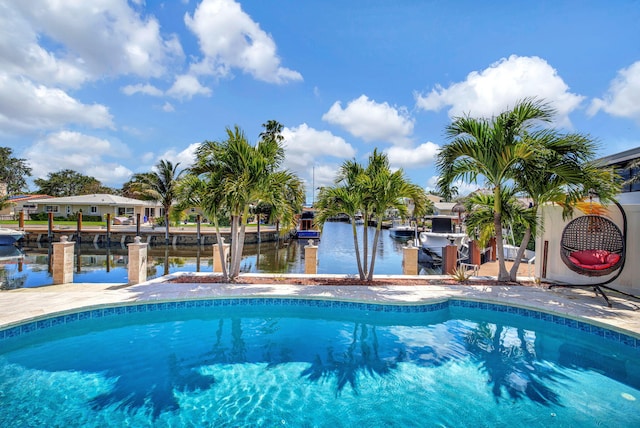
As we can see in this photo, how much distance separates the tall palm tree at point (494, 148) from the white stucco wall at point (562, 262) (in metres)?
1.48

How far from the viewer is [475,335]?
6207mm

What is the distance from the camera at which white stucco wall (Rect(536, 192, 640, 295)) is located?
797cm

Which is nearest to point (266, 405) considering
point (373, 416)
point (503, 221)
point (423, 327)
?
point (373, 416)

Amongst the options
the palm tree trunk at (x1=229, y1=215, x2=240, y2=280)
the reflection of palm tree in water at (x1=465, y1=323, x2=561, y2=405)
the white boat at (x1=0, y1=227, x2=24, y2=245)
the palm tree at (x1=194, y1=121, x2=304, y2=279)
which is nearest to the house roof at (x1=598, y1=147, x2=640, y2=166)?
the reflection of palm tree in water at (x1=465, y1=323, x2=561, y2=405)

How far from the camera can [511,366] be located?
4.94 meters

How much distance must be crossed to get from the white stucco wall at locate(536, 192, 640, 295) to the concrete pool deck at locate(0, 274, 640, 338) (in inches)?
18.7

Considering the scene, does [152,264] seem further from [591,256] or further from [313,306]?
[591,256]

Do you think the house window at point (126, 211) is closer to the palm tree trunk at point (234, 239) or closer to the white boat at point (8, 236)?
the white boat at point (8, 236)

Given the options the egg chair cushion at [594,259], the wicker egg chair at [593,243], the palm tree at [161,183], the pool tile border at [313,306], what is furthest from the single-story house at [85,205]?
the egg chair cushion at [594,259]

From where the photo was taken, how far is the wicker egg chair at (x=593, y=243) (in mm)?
7679

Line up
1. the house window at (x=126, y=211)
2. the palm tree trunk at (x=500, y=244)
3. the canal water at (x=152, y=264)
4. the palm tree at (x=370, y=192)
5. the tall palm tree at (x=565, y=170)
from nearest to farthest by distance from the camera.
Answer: the tall palm tree at (x=565, y=170) < the palm tree at (x=370, y=192) < the palm tree trunk at (x=500, y=244) < the canal water at (x=152, y=264) < the house window at (x=126, y=211)

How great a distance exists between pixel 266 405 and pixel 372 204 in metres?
6.32

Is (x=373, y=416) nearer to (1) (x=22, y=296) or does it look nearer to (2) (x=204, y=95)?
(1) (x=22, y=296)

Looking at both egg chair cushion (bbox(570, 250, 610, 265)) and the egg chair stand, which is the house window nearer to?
the egg chair stand
